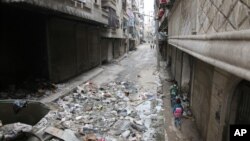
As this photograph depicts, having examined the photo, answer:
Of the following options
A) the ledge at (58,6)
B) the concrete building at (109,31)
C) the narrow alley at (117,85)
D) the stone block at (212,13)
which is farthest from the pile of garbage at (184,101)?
the concrete building at (109,31)

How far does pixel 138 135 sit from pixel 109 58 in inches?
690

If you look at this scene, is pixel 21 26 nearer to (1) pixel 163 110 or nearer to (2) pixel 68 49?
(2) pixel 68 49

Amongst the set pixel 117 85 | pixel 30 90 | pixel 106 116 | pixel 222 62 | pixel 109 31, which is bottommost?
pixel 106 116

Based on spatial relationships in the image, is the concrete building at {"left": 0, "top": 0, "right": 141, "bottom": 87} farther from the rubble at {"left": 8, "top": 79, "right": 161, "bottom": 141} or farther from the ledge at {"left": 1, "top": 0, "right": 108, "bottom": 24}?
the rubble at {"left": 8, "top": 79, "right": 161, "bottom": 141}

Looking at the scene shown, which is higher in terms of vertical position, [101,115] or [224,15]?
[224,15]

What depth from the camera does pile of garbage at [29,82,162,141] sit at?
6.02 metres

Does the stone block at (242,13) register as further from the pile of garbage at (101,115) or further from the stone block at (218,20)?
the pile of garbage at (101,115)

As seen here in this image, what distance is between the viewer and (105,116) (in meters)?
7.42

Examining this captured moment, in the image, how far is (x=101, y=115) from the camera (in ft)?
24.6

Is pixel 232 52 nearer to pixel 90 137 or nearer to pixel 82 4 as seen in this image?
pixel 90 137

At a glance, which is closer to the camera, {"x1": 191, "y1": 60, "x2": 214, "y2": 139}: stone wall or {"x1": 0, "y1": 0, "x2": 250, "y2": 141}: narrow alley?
{"x1": 0, "y1": 0, "x2": 250, "y2": 141}: narrow alley

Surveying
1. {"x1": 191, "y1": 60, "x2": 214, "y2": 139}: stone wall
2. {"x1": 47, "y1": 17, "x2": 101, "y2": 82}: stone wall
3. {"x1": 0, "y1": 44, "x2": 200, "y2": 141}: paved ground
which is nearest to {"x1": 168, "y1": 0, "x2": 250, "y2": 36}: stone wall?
{"x1": 191, "y1": 60, "x2": 214, "y2": 139}: stone wall

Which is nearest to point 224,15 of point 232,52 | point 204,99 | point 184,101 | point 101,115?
point 232,52

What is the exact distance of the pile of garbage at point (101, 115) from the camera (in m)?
6.02
